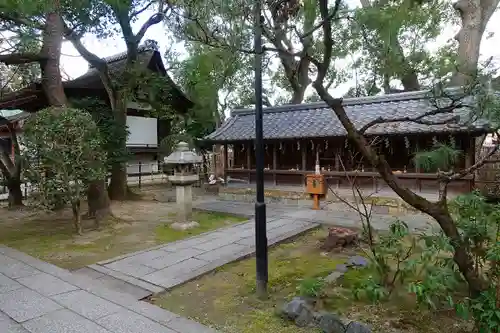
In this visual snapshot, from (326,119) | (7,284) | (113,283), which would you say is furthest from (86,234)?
(326,119)

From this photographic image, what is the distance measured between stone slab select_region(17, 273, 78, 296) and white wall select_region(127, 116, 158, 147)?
38.3 feet

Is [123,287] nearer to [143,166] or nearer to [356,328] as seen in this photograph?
[356,328]

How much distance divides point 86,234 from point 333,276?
17.9ft

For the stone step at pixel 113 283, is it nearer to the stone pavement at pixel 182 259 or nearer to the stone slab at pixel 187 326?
the stone pavement at pixel 182 259

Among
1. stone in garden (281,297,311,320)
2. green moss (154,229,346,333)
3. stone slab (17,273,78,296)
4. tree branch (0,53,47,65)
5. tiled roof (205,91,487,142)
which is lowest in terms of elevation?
green moss (154,229,346,333)

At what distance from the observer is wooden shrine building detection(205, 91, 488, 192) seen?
9.21 m

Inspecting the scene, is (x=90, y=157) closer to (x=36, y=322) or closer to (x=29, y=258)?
(x=29, y=258)

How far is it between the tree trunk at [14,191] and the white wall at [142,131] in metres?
5.48

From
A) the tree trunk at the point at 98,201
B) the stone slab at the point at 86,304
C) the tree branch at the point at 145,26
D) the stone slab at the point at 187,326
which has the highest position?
the tree branch at the point at 145,26

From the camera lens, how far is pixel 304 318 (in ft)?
10.8

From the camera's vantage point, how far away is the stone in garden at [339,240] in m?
6.03

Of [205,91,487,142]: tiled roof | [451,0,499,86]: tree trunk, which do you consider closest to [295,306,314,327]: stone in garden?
[205,91,487,142]: tiled roof

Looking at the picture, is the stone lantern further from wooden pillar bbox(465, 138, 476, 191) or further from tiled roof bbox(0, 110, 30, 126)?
wooden pillar bbox(465, 138, 476, 191)

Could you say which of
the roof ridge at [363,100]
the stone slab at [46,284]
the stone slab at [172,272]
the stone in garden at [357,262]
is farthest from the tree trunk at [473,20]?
the stone slab at [46,284]
